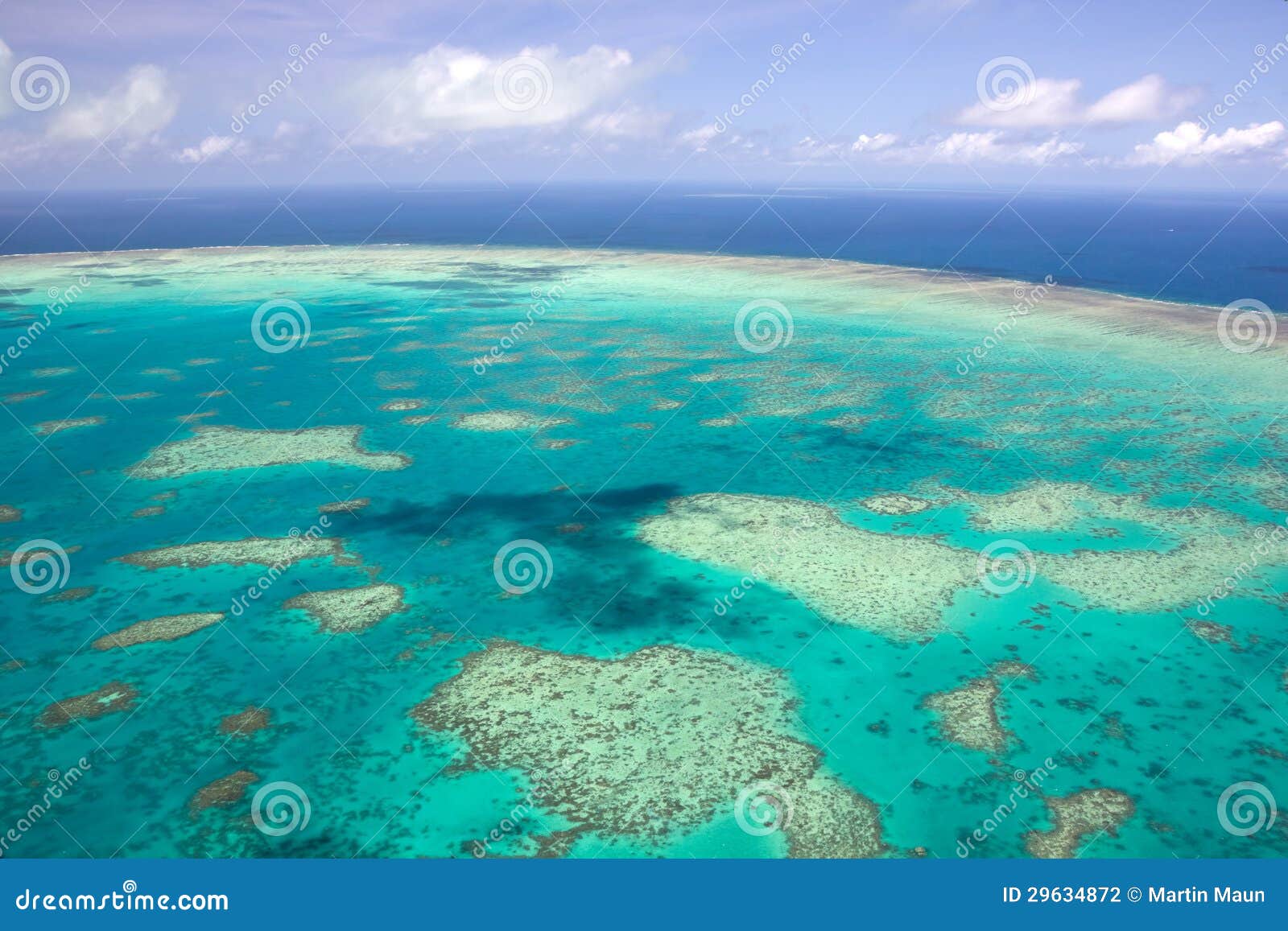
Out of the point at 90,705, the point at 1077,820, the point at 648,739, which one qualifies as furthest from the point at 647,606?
the point at 90,705

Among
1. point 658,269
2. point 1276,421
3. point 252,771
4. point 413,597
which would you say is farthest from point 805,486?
point 658,269

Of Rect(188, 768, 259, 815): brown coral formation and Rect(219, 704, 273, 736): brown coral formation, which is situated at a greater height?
Rect(219, 704, 273, 736): brown coral formation

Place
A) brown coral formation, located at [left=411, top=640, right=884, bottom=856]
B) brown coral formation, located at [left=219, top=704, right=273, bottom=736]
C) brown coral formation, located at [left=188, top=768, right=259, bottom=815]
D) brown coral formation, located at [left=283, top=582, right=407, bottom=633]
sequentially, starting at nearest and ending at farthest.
Answer: 1. brown coral formation, located at [left=411, top=640, right=884, bottom=856]
2. brown coral formation, located at [left=188, top=768, right=259, bottom=815]
3. brown coral formation, located at [left=219, top=704, right=273, bottom=736]
4. brown coral formation, located at [left=283, top=582, right=407, bottom=633]

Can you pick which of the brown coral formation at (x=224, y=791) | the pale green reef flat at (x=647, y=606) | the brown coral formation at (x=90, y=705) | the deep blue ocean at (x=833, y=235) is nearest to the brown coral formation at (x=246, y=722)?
the pale green reef flat at (x=647, y=606)

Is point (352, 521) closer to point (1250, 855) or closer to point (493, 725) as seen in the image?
point (493, 725)

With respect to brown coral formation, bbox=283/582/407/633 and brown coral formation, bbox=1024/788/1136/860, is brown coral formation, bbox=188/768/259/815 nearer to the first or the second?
brown coral formation, bbox=283/582/407/633

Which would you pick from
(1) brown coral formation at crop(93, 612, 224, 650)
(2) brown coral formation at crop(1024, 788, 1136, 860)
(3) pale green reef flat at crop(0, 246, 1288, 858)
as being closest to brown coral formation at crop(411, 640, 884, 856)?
(3) pale green reef flat at crop(0, 246, 1288, 858)

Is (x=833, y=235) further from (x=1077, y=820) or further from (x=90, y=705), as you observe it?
(x=90, y=705)

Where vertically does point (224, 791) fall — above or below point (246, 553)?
below

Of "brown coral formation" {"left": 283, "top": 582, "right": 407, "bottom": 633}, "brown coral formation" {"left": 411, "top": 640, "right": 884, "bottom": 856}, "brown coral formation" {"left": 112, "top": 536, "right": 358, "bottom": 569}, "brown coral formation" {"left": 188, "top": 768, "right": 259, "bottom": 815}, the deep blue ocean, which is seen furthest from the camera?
the deep blue ocean
